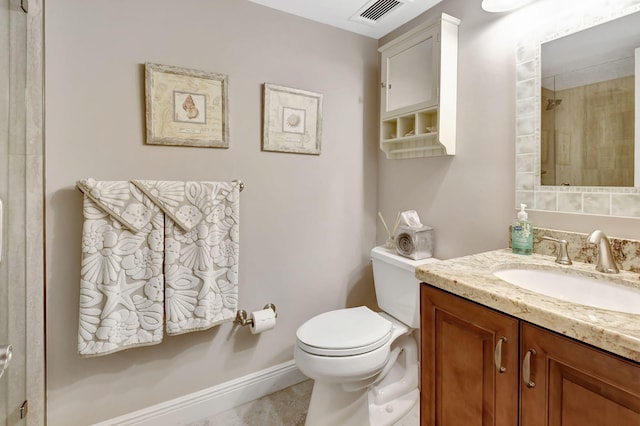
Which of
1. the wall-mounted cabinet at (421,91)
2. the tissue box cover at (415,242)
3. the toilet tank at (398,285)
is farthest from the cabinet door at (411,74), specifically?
the toilet tank at (398,285)

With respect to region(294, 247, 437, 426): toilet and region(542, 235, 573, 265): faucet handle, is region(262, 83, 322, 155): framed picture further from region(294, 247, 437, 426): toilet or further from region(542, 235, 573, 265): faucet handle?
region(542, 235, 573, 265): faucet handle

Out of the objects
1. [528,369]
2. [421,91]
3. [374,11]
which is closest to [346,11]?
[374,11]

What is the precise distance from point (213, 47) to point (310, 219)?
3.41 ft

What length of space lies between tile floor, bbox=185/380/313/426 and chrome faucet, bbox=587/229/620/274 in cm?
144

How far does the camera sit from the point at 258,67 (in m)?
1.68

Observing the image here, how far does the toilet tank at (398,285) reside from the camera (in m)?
1.55

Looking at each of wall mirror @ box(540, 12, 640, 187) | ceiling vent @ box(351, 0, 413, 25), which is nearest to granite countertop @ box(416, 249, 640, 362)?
wall mirror @ box(540, 12, 640, 187)

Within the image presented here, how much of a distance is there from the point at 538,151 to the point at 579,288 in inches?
22.1

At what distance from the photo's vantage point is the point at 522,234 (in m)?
1.25

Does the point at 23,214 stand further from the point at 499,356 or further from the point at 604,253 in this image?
the point at 604,253

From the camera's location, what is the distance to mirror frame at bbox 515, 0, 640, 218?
1079 mm

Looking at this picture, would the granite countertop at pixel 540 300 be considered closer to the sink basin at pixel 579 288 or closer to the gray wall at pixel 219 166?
the sink basin at pixel 579 288

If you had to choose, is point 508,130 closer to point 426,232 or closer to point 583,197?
point 583,197

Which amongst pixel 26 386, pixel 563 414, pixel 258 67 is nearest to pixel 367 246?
pixel 258 67
